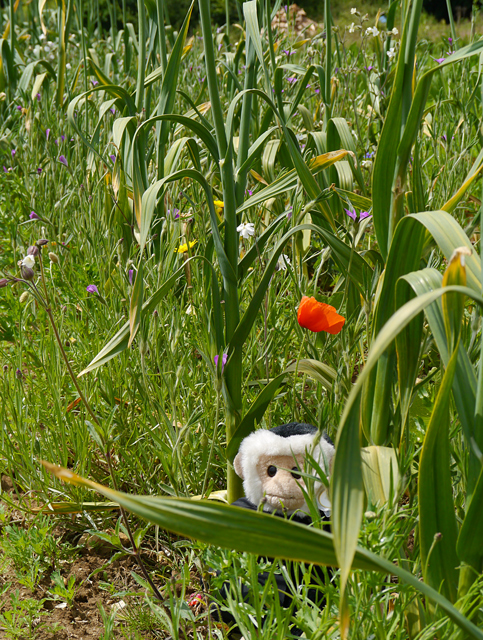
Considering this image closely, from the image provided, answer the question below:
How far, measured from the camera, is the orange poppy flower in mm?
1072

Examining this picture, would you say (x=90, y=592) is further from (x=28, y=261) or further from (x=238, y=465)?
(x=28, y=261)

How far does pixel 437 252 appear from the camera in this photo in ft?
4.66

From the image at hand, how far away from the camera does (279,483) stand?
1090mm

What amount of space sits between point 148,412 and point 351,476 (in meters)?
0.82

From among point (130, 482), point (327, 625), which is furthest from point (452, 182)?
point (327, 625)

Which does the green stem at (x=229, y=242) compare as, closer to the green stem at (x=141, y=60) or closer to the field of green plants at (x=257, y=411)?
the field of green plants at (x=257, y=411)

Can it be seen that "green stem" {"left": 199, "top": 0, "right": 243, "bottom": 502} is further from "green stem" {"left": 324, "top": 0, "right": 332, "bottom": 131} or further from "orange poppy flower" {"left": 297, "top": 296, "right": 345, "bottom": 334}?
"green stem" {"left": 324, "top": 0, "right": 332, "bottom": 131}

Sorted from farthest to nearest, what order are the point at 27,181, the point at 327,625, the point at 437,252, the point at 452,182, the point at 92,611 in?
the point at 27,181 < the point at 452,182 < the point at 437,252 < the point at 92,611 < the point at 327,625

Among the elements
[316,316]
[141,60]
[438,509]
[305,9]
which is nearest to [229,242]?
[316,316]

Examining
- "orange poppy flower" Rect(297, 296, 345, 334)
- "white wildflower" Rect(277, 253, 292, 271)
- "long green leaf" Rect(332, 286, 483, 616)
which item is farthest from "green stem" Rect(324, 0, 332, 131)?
"long green leaf" Rect(332, 286, 483, 616)

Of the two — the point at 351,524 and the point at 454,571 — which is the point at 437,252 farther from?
the point at 351,524

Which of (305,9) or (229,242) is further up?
(305,9)

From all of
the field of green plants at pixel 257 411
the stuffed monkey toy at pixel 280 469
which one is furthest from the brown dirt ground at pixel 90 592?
the stuffed monkey toy at pixel 280 469

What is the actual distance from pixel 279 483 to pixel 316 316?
1.06 feet
